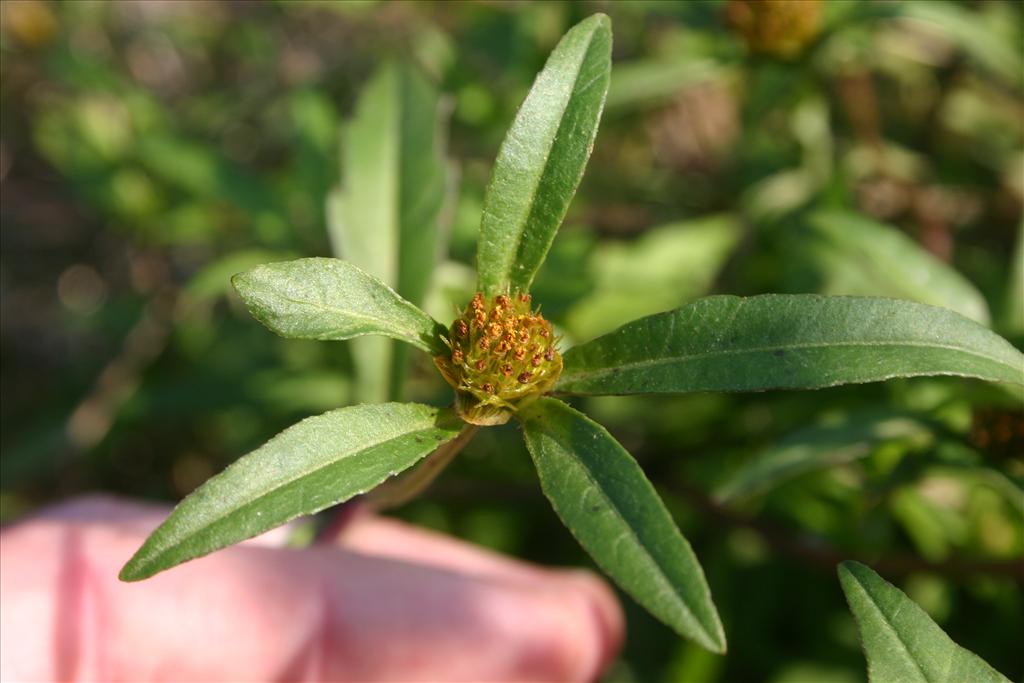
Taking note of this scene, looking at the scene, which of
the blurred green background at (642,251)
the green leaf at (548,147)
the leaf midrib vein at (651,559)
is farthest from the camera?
the blurred green background at (642,251)

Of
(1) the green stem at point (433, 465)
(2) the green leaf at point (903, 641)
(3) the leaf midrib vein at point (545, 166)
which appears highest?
(3) the leaf midrib vein at point (545, 166)

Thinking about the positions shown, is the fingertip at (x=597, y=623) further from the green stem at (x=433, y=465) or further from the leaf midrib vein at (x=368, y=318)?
the leaf midrib vein at (x=368, y=318)

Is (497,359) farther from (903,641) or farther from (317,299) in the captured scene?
(903,641)

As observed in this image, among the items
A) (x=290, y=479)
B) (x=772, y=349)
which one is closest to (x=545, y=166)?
(x=772, y=349)

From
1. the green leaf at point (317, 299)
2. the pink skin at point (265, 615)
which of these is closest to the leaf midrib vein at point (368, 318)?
the green leaf at point (317, 299)

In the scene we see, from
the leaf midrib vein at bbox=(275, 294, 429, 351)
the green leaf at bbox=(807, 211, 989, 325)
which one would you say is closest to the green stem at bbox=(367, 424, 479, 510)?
the leaf midrib vein at bbox=(275, 294, 429, 351)

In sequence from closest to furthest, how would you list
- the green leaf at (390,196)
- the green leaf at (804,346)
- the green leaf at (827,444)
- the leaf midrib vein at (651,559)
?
the leaf midrib vein at (651,559) < the green leaf at (804,346) < the green leaf at (827,444) < the green leaf at (390,196)

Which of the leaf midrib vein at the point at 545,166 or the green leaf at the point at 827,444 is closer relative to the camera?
the leaf midrib vein at the point at 545,166
